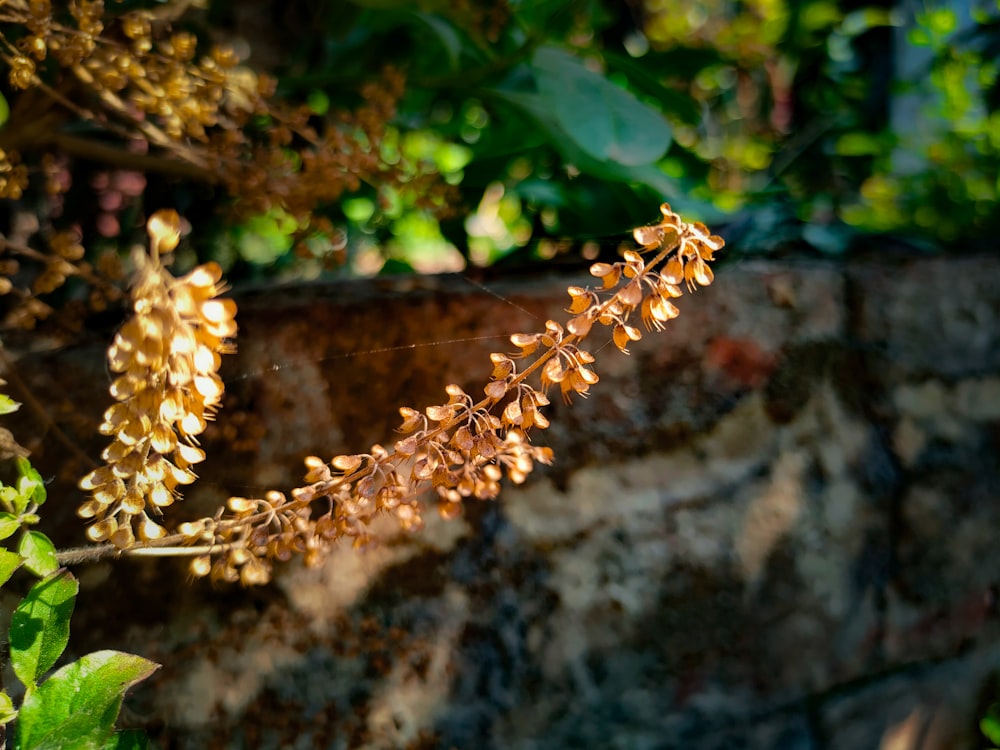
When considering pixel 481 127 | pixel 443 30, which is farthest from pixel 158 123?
pixel 481 127

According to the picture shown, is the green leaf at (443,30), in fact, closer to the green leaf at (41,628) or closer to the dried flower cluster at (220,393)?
the dried flower cluster at (220,393)

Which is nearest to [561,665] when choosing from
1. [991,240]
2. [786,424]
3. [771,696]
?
[771,696]

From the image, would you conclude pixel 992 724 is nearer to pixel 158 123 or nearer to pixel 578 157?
pixel 578 157

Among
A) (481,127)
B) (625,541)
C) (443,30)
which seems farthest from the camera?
(481,127)

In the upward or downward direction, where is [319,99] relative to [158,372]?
downward

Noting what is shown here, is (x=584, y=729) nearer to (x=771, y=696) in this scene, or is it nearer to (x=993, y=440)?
(x=771, y=696)

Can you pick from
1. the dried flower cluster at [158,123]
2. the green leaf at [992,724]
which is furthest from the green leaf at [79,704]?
the green leaf at [992,724]

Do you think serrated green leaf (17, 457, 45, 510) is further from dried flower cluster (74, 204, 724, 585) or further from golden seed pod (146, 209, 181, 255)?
golden seed pod (146, 209, 181, 255)
